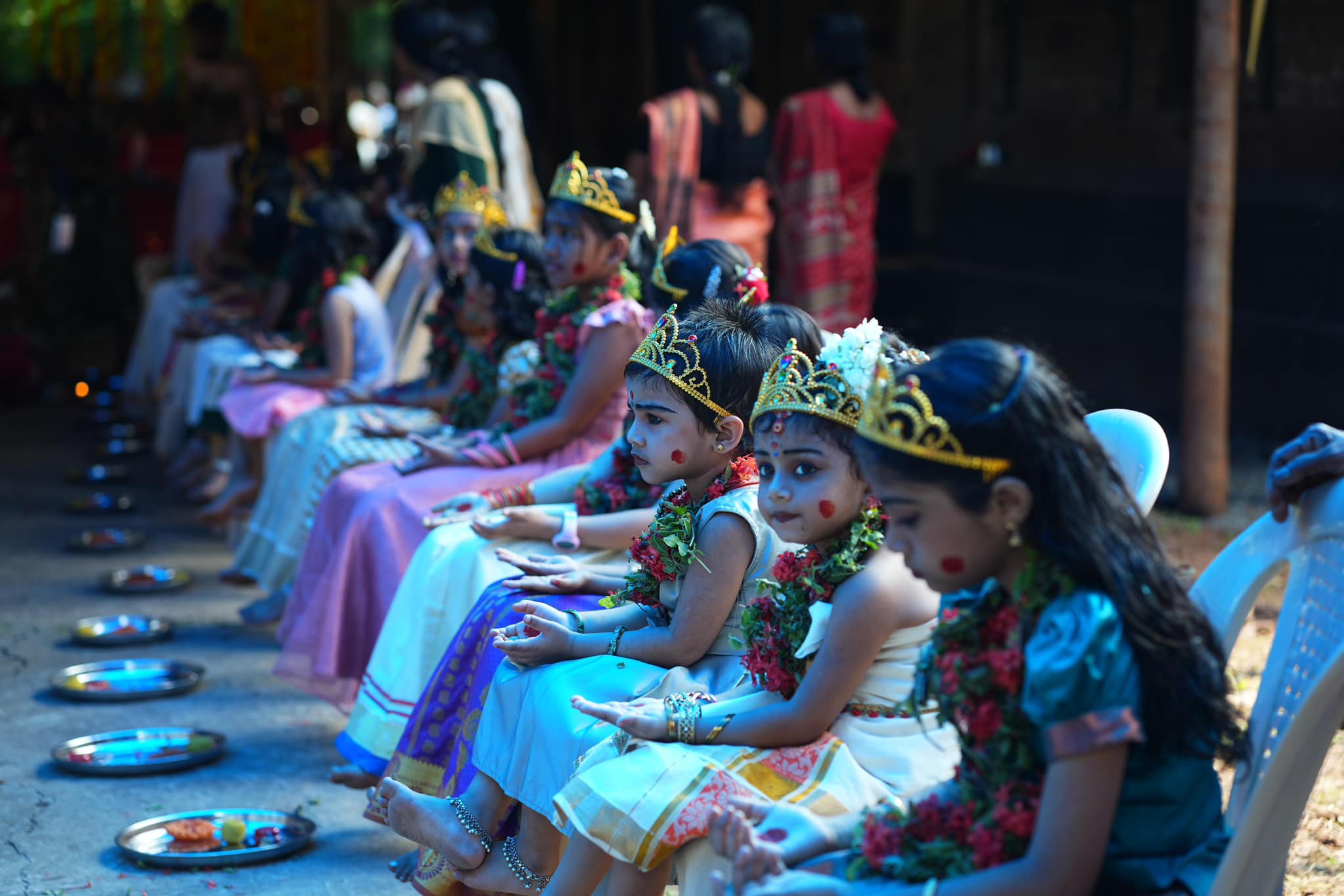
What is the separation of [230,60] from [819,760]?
8.39 metres

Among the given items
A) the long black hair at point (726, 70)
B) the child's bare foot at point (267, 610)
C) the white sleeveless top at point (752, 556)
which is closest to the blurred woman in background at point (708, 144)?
the long black hair at point (726, 70)

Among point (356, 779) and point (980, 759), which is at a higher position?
point (980, 759)

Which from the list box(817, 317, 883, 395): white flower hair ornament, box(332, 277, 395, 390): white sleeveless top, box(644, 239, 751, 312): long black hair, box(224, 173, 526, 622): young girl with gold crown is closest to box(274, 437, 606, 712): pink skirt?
box(224, 173, 526, 622): young girl with gold crown

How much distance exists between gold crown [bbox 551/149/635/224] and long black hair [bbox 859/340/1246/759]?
7.37ft

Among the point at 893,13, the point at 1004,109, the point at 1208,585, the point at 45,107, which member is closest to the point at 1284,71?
the point at 1004,109

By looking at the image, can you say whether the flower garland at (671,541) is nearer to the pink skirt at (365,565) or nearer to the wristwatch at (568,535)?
the wristwatch at (568,535)

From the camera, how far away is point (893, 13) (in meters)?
10.4

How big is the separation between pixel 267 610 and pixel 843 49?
3461 mm

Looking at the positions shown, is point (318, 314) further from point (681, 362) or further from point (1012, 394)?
point (1012, 394)

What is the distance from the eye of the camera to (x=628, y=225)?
404cm

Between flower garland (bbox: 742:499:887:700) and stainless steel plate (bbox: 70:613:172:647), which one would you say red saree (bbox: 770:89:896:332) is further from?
flower garland (bbox: 742:499:887:700)

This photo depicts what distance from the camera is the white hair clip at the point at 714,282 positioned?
135 inches

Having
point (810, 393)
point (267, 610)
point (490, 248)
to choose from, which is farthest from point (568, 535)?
point (267, 610)

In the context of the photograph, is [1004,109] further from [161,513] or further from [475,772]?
[475,772]
